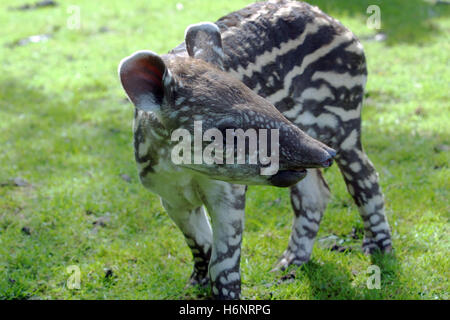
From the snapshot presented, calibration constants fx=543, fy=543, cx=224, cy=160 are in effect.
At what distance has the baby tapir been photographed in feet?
9.34

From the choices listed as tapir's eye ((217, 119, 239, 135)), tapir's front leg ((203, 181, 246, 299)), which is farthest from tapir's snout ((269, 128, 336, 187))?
tapir's front leg ((203, 181, 246, 299))

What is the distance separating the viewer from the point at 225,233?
3.48 m

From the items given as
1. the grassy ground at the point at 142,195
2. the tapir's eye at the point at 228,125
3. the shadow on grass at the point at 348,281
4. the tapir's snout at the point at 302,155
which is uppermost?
the tapir's eye at the point at 228,125

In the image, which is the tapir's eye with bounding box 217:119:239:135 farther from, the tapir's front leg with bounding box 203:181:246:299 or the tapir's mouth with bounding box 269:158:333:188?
the tapir's front leg with bounding box 203:181:246:299

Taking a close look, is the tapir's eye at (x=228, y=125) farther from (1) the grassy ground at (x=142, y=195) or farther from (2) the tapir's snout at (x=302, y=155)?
(1) the grassy ground at (x=142, y=195)

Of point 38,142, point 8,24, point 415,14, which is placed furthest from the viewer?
point 8,24

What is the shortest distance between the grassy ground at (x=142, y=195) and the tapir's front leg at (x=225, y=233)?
0.65 m

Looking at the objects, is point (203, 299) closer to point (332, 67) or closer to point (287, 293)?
point (287, 293)

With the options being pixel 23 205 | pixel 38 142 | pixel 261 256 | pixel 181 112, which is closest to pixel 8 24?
pixel 38 142

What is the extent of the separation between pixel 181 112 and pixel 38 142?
15.1 feet

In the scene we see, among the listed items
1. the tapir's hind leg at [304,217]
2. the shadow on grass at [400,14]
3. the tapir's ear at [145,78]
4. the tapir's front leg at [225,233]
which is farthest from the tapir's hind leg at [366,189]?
the shadow on grass at [400,14]

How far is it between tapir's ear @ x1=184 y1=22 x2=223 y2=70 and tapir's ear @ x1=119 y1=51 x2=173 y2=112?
1.52 feet

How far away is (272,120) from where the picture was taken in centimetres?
286

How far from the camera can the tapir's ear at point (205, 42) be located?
3.25m
